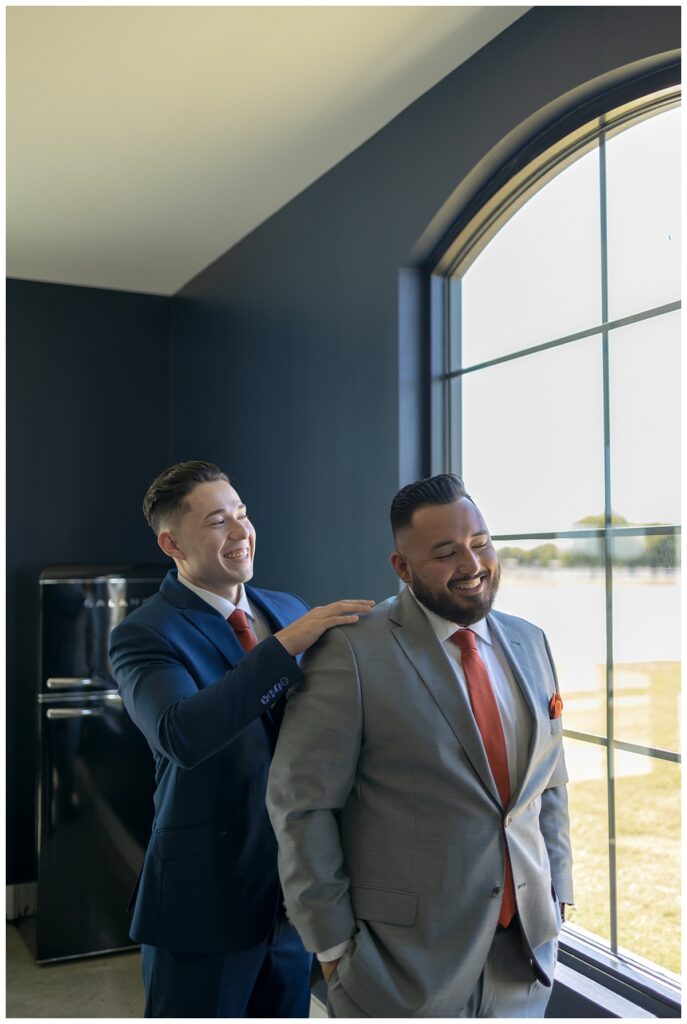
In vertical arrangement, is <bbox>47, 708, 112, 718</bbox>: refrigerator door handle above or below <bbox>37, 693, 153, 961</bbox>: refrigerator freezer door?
above

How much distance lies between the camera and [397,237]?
3035mm

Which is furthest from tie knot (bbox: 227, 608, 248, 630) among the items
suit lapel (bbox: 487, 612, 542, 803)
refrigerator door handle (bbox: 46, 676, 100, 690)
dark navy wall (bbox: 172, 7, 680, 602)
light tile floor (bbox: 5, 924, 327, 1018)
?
refrigerator door handle (bbox: 46, 676, 100, 690)

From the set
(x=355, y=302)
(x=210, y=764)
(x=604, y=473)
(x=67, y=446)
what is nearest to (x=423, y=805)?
(x=210, y=764)

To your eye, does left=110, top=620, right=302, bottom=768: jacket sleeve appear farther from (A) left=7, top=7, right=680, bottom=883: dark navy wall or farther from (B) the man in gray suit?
(A) left=7, top=7, right=680, bottom=883: dark navy wall

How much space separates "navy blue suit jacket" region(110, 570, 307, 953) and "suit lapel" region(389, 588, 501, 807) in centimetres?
30

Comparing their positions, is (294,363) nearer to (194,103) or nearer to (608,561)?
(194,103)

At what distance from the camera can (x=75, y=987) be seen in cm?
384

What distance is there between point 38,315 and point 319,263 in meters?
1.97

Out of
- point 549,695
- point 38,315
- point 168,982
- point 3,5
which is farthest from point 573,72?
point 38,315

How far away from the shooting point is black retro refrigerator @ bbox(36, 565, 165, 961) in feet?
13.4

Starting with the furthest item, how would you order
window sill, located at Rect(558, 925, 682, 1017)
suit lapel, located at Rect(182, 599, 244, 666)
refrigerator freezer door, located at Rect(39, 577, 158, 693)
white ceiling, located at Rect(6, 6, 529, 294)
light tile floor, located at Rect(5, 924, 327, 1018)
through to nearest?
refrigerator freezer door, located at Rect(39, 577, 158, 693)
light tile floor, located at Rect(5, 924, 327, 1018)
white ceiling, located at Rect(6, 6, 529, 294)
window sill, located at Rect(558, 925, 682, 1017)
suit lapel, located at Rect(182, 599, 244, 666)

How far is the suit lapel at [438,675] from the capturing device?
1.59m

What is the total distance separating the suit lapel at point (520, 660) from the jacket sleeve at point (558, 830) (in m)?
0.08

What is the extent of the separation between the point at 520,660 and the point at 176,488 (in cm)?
82
